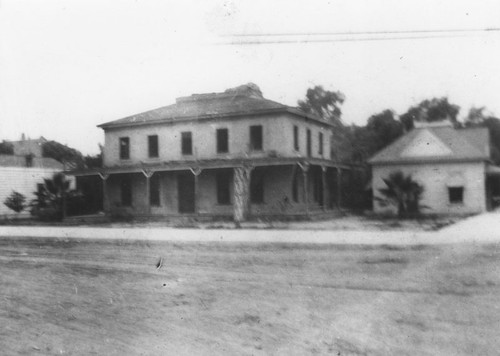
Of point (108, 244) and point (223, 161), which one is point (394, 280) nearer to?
point (108, 244)

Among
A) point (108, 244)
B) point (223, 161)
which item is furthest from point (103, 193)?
point (108, 244)

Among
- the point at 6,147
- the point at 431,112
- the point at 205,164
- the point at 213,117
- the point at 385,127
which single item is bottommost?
the point at 205,164

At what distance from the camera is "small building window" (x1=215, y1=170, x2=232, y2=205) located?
25484 millimetres

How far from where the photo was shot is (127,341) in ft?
18.5

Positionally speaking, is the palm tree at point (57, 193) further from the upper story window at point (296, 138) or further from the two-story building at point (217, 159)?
the upper story window at point (296, 138)

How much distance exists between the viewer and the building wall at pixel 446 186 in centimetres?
2439

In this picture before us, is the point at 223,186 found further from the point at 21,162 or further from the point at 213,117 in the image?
the point at 21,162

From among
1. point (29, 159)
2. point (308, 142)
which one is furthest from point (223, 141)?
point (29, 159)

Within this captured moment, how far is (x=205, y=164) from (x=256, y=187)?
2.87m

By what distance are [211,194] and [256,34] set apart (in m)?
14.0

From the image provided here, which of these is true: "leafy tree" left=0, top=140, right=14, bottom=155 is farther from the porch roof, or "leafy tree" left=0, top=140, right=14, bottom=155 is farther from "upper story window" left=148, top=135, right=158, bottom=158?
"upper story window" left=148, top=135, right=158, bottom=158

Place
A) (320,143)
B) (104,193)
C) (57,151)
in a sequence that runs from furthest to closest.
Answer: (57,151)
(320,143)
(104,193)

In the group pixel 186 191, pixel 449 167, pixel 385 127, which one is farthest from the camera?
pixel 385 127

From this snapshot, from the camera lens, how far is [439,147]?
2472 cm
